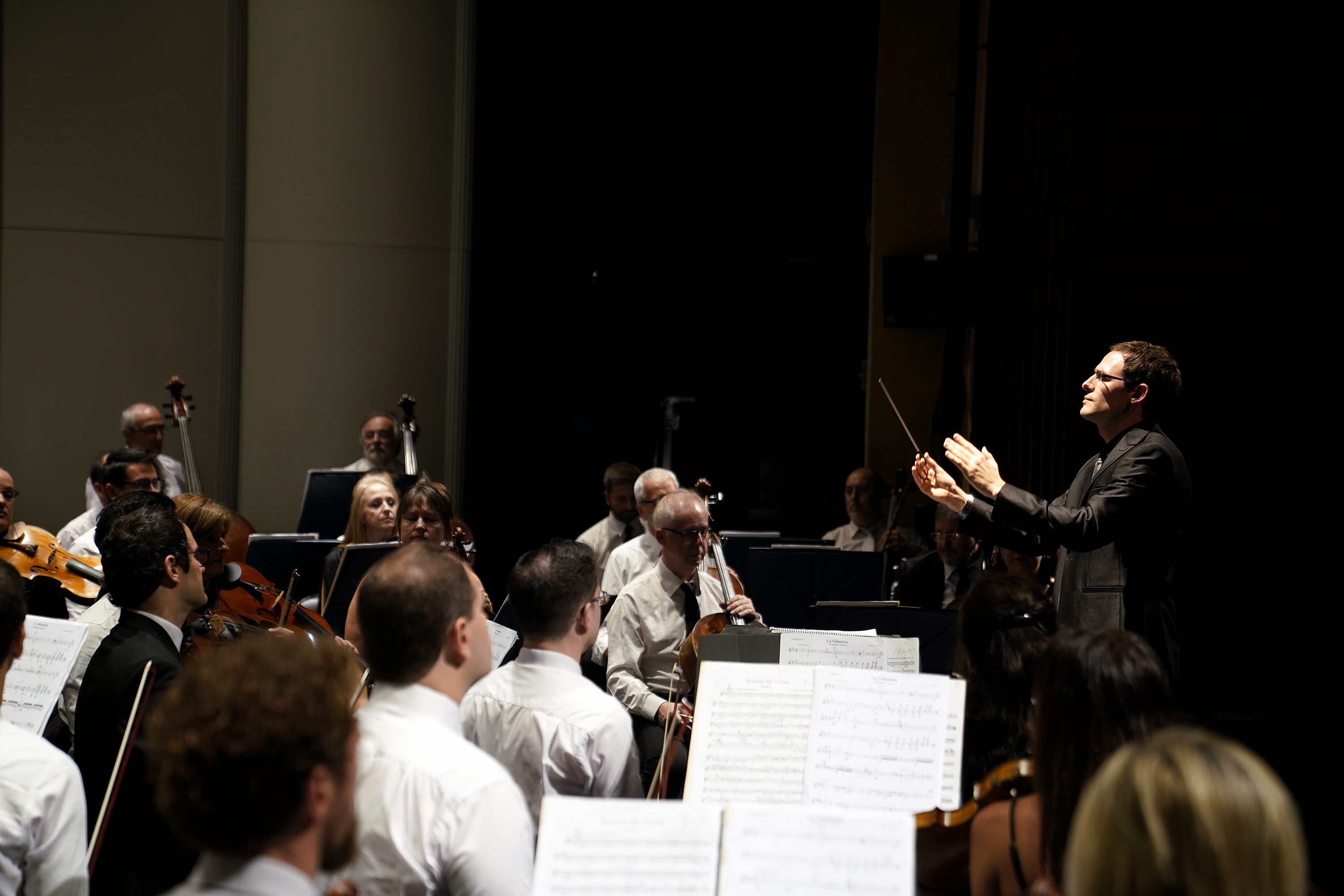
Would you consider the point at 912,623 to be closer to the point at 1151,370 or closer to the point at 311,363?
the point at 1151,370

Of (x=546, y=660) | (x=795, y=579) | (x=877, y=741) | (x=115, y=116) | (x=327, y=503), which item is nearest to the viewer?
(x=877, y=741)

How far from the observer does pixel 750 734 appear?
2.21 m

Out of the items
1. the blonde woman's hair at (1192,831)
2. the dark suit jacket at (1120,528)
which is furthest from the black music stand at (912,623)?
the blonde woman's hair at (1192,831)

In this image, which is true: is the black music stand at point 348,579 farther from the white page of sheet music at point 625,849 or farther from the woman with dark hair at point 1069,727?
the woman with dark hair at point 1069,727

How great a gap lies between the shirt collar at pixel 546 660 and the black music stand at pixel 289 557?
2.35m

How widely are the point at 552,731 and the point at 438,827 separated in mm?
692

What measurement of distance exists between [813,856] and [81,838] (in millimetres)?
1150

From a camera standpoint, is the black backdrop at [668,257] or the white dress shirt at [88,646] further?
the black backdrop at [668,257]

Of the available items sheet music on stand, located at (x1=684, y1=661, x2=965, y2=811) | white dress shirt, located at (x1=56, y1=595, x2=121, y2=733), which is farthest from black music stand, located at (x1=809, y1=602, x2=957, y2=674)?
white dress shirt, located at (x1=56, y1=595, x2=121, y2=733)

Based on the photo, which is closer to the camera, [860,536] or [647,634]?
[647,634]

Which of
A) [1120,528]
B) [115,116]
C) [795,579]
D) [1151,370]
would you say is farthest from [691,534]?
[115,116]

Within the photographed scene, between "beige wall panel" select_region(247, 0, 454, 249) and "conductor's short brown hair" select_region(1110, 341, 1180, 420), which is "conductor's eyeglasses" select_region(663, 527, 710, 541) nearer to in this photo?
"conductor's short brown hair" select_region(1110, 341, 1180, 420)

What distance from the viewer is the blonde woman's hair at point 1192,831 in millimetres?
Result: 972

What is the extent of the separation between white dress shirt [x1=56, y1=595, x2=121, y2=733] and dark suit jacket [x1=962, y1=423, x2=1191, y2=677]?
2.30 meters
